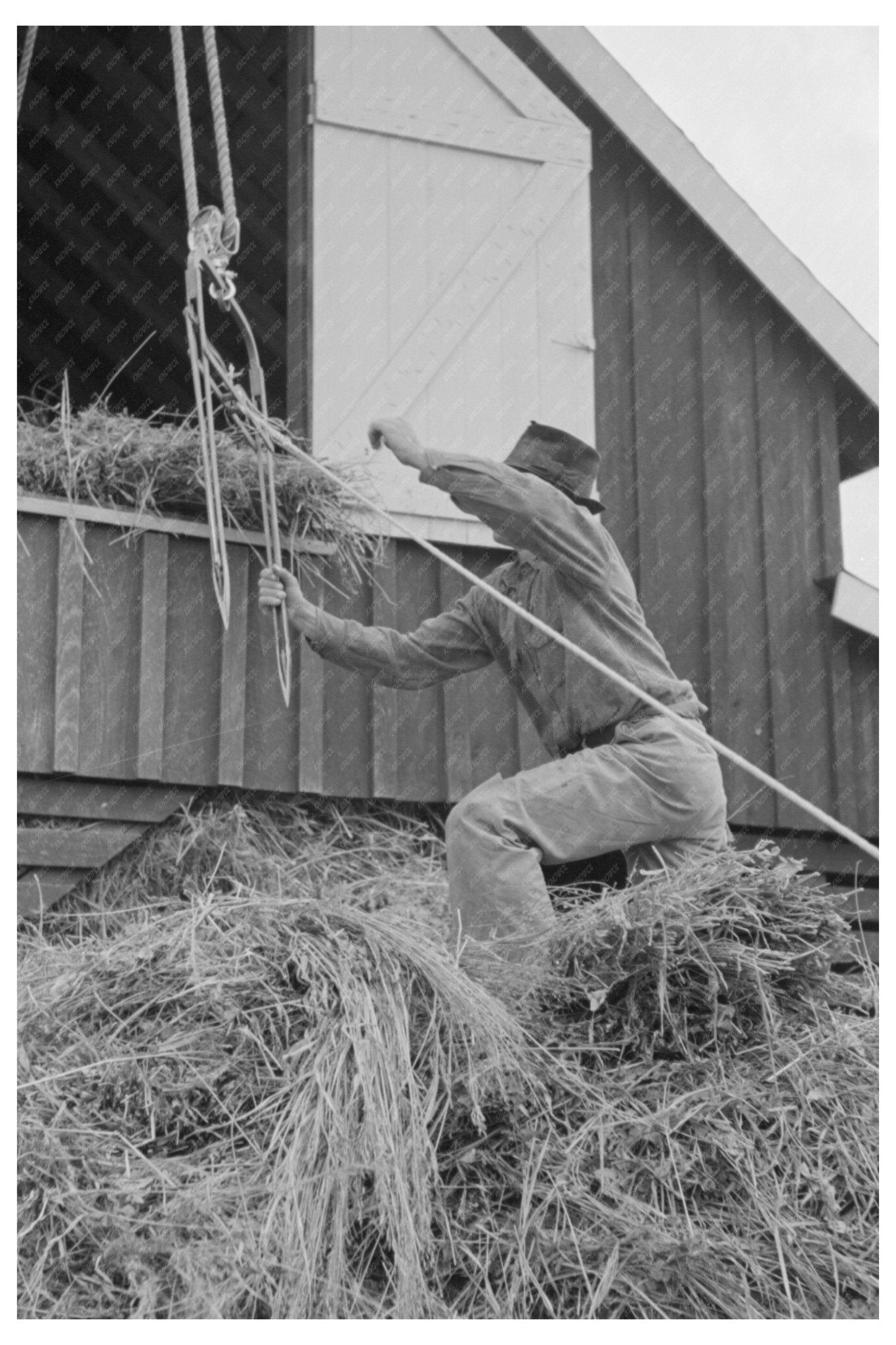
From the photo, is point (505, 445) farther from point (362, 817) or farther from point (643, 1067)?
point (643, 1067)

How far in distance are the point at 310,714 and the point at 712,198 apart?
2.71m

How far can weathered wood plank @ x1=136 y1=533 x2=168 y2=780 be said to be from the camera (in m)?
5.72

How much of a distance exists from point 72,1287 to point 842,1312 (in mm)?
1532

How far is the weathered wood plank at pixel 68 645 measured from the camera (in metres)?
5.59

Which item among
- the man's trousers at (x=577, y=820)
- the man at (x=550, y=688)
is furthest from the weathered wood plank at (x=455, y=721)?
the man's trousers at (x=577, y=820)

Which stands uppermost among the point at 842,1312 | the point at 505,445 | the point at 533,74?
the point at 533,74

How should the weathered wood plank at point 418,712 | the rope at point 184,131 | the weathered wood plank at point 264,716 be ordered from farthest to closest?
the weathered wood plank at point 418,712, the weathered wood plank at point 264,716, the rope at point 184,131

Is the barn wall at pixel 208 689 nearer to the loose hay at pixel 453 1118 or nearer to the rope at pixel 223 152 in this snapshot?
the rope at pixel 223 152

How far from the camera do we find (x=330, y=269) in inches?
250

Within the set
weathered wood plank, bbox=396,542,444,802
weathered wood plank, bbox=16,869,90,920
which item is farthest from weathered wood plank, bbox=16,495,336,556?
weathered wood plank, bbox=16,869,90,920

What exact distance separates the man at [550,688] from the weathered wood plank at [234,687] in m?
0.55

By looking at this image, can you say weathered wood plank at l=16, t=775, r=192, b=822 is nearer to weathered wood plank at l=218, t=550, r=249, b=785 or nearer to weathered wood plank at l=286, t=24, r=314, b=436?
weathered wood plank at l=218, t=550, r=249, b=785

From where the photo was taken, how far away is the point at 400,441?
491 centimetres
